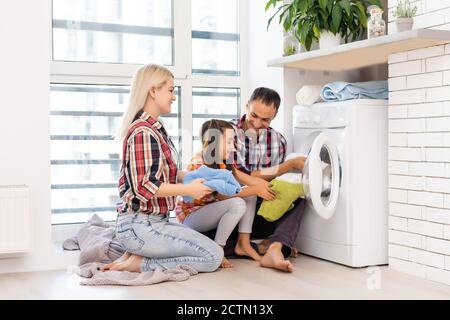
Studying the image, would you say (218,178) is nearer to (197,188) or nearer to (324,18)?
(197,188)

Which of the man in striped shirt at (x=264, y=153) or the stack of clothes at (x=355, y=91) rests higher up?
the stack of clothes at (x=355, y=91)

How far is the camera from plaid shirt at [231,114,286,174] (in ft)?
10.7

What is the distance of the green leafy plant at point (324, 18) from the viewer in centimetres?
327

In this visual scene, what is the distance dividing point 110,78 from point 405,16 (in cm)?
171

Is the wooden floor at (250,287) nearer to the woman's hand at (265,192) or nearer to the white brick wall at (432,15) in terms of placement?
the woman's hand at (265,192)

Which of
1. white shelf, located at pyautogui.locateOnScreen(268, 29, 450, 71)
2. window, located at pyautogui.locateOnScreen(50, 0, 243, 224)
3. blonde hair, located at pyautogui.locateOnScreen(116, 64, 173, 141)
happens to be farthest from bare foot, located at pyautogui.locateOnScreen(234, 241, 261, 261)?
white shelf, located at pyautogui.locateOnScreen(268, 29, 450, 71)

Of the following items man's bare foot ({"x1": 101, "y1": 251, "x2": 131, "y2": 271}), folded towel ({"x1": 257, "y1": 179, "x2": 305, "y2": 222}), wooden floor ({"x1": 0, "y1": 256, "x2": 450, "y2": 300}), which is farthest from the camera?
folded towel ({"x1": 257, "y1": 179, "x2": 305, "y2": 222})

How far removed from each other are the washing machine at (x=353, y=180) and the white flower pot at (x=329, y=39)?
0.39 meters

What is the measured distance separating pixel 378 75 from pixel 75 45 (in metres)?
1.73

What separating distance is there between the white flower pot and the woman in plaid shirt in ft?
3.11

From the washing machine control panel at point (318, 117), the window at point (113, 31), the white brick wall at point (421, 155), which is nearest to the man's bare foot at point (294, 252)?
the white brick wall at point (421, 155)

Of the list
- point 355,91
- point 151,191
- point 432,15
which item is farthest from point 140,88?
point 432,15

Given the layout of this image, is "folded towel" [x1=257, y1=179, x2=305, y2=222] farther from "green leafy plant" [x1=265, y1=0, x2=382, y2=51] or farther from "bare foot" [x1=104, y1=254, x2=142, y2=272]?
"green leafy plant" [x1=265, y1=0, x2=382, y2=51]
